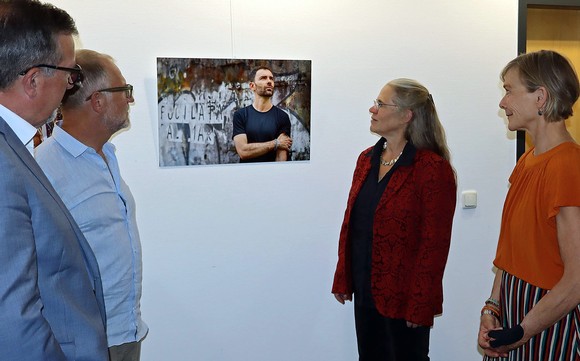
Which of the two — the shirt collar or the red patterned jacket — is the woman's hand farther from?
the shirt collar

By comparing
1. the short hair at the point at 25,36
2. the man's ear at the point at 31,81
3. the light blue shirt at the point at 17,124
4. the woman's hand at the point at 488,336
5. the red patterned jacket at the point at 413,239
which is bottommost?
the woman's hand at the point at 488,336

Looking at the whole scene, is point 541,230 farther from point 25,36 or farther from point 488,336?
point 25,36

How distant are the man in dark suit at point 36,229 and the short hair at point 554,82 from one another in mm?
1417

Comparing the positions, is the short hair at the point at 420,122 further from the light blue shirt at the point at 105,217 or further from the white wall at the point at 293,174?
the light blue shirt at the point at 105,217

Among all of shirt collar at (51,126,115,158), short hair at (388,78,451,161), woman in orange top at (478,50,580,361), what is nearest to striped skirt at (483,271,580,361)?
woman in orange top at (478,50,580,361)

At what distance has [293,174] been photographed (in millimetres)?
3084

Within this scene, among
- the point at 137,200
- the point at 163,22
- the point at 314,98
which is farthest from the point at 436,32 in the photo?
the point at 137,200

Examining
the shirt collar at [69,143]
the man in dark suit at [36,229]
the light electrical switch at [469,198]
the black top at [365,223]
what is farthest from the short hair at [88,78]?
the light electrical switch at [469,198]

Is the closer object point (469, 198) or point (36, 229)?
point (36, 229)

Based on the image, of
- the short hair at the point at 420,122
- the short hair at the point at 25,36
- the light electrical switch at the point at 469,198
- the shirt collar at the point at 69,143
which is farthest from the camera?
the light electrical switch at the point at 469,198

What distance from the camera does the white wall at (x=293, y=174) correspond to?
9.28 feet

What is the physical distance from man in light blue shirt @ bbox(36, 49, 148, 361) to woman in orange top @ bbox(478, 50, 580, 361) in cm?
120

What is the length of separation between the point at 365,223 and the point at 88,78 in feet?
3.95

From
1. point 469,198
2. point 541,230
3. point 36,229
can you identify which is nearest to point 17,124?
point 36,229
